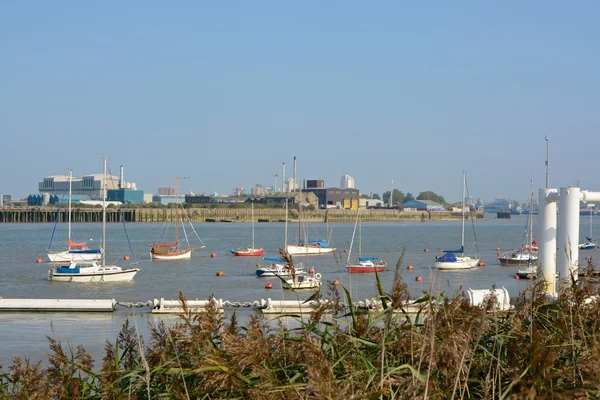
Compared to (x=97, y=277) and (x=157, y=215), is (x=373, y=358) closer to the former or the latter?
(x=97, y=277)

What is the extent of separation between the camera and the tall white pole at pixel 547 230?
78.9 ft

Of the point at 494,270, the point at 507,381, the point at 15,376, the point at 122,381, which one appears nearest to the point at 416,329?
the point at 507,381

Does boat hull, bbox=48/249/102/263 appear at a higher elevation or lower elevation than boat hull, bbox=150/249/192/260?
higher

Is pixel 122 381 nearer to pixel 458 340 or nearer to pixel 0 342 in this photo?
pixel 458 340

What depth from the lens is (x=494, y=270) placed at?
58.2m

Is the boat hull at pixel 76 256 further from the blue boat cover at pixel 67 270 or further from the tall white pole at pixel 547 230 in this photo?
the tall white pole at pixel 547 230

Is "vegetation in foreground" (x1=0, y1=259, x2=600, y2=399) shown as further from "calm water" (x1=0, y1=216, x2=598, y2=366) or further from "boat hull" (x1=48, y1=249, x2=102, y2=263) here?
"boat hull" (x1=48, y1=249, x2=102, y2=263)

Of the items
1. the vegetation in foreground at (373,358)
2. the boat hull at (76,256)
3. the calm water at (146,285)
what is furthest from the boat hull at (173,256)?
the vegetation in foreground at (373,358)

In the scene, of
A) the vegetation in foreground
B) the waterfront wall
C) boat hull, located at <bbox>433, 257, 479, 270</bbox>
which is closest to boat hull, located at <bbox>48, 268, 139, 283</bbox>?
boat hull, located at <bbox>433, 257, 479, 270</bbox>

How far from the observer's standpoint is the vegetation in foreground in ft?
13.9

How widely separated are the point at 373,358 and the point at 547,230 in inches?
811

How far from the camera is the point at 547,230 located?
2455cm

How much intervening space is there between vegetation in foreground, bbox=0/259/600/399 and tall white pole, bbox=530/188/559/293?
1868 cm

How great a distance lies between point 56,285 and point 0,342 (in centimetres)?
2132
